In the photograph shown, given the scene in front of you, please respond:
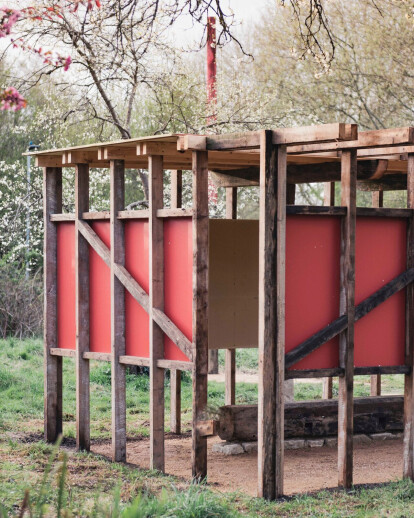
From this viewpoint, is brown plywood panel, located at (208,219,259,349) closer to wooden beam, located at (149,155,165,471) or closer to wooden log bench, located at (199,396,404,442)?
wooden log bench, located at (199,396,404,442)

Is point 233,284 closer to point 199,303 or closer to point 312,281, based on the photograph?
point 199,303

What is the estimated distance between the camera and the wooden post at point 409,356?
796 centimetres

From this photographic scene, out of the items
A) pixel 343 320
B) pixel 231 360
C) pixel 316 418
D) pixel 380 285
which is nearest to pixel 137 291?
pixel 343 320

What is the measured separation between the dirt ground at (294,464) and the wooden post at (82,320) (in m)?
0.35

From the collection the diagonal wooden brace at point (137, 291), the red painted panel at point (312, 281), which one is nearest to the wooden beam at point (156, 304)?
the diagonal wooden brace at point (137, 291)

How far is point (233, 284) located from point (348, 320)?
2.23 meters

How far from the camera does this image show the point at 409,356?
319 inches

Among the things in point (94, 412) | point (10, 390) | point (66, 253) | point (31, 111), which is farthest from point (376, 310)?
point (31, 111)

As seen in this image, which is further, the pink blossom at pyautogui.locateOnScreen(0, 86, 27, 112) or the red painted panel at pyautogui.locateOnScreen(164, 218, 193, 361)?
the red painted panel at pyautogui.locateOnScreen(164, 218, 193, 361)

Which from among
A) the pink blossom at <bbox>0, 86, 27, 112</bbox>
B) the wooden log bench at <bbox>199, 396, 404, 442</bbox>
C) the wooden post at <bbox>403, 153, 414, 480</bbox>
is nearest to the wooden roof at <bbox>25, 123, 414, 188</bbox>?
the wooden post at <bbox>403, 153, 414, 480</bbox>

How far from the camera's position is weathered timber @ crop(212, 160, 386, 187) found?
373 inches

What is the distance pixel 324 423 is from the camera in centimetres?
1009

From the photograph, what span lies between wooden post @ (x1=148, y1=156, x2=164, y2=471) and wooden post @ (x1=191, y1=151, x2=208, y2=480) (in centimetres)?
67

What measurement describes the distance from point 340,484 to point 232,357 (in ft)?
12.9
